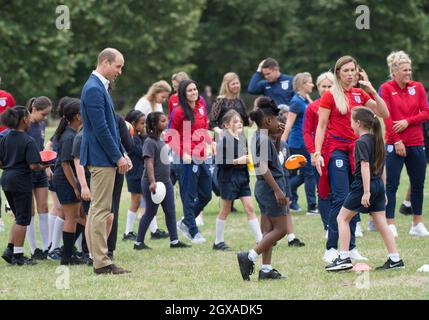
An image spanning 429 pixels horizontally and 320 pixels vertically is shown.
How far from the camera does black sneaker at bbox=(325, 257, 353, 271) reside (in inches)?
365

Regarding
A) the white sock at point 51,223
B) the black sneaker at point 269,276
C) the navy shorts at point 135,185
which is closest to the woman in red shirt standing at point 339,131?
the black sneaker at point 269,276

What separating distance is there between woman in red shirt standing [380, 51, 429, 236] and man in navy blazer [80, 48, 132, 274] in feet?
13.1

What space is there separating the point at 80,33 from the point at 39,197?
37443 millimetres

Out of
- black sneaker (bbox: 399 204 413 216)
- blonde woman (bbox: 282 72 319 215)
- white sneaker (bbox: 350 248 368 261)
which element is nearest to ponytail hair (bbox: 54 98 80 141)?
white sneaker (bbox: 350 248 368 261)

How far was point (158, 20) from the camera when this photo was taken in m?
50.9

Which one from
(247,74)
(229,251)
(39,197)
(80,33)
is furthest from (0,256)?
(247,74)

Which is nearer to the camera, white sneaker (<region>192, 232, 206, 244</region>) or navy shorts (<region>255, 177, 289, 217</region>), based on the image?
navy shorts (<region>255, 177, 289, 217</region>)

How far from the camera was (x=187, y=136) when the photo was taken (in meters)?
12.6

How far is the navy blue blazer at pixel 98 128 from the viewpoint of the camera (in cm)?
925

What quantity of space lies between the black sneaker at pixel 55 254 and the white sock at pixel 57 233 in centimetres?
4

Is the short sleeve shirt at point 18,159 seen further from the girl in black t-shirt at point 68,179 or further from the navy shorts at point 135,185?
the navy shorts at point 135,185

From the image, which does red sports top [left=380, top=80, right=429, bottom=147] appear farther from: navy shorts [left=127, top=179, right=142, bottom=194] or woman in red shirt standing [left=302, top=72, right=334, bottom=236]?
navy shorts [left=127, top=179, right=142, bottom=194]

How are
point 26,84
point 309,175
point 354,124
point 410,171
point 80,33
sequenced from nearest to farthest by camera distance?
point 354,124 < point 410,171 < point 309,175 < point 26,84 < point 80,33

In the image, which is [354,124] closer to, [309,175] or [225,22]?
[309,175]
